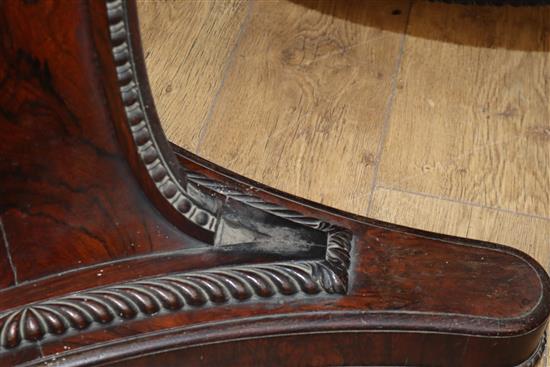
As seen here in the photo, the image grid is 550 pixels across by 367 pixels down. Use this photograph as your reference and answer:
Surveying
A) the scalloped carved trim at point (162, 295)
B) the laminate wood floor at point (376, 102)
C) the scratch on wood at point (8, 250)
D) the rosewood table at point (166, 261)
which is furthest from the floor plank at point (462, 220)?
the scratch on wood at point (8, 250)

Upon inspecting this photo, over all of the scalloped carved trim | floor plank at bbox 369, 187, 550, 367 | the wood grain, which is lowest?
the scalloped carved trim

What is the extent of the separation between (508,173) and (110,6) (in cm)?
63

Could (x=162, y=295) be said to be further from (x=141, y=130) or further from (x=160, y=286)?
(x=141, y=130)

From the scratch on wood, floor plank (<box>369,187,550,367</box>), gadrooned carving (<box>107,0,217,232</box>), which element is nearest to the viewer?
gadrooned carving (<box>107,0,217,232</box>)

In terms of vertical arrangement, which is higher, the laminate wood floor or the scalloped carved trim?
the laminate wood floor

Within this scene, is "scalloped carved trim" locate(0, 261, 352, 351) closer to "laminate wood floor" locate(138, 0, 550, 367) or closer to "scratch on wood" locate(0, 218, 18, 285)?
"scratch on wood" locate(0, 218, 18, 285)

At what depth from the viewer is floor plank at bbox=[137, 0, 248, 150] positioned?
125cm

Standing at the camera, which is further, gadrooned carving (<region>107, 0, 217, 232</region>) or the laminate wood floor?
the laminate wood floor

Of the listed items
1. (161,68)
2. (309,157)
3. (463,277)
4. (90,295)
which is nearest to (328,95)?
(309,157)

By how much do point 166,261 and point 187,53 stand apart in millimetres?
536

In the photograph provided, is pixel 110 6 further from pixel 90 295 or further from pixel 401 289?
pixel 401 289

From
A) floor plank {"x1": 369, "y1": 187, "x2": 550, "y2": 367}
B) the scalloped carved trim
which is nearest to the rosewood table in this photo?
the scalloped carved trim

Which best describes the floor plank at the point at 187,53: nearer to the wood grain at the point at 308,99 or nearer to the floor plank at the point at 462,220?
the wood grain at the point at 308,99

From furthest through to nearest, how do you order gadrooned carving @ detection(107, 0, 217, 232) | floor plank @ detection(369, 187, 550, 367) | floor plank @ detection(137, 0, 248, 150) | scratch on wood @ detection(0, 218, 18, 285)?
floor plank @ detection(137, 0, 248, 150) → floor plank @ detection(369, 187, 550, 367) → scratch on wood @ detection(0, 218, 18, 285) → gadrooned carving @ detection(107, 0, 217, 232)
